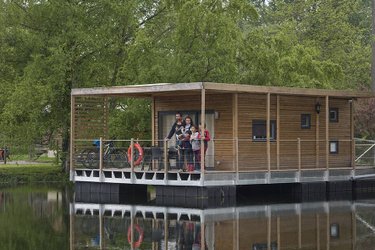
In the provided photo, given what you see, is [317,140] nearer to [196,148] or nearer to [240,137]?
[240,137]

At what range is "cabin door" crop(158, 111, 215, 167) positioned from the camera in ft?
80.6

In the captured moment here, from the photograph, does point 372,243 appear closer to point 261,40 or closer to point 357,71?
point 261,40

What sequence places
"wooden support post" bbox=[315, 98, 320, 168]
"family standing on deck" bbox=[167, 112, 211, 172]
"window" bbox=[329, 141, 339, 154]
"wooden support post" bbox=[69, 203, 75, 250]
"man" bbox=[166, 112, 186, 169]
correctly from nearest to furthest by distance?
"wooden support post" bbox=[69, 203, 75, 250] → "family standing on deck" bbox=[167, 112, 211, 172] → "man" bbox=[166, 112, 186, 169] → "wooden support post" bbox=[315, 98, 320, 168] → "window" bbox=[329, 141, 339, 154]

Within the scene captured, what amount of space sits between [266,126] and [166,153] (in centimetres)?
384

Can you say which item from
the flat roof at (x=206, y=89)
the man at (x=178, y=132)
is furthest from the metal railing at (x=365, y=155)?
the man at (x=178, y=132)

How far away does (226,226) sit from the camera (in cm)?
1725

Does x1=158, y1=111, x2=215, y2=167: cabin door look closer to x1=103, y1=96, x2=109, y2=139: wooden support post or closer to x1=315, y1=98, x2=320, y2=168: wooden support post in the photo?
x1=103, y1=96, x2=109, y2=139: wooden support post

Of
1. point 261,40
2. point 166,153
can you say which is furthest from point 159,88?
point 261,40

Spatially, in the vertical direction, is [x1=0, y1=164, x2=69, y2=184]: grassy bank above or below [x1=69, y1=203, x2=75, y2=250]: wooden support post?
above

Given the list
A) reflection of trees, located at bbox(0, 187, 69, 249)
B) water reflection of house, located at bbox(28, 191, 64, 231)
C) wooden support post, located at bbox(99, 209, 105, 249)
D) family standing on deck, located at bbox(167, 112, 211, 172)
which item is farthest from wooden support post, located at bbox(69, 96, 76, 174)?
wooden support post, located at bbox(99, 209, 105, 249)

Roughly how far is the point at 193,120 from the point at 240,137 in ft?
6.29

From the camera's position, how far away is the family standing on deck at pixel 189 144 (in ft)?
74.8

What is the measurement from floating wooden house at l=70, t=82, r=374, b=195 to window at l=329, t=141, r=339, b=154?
0.11 ft

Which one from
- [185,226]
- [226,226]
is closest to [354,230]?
[226,226]
